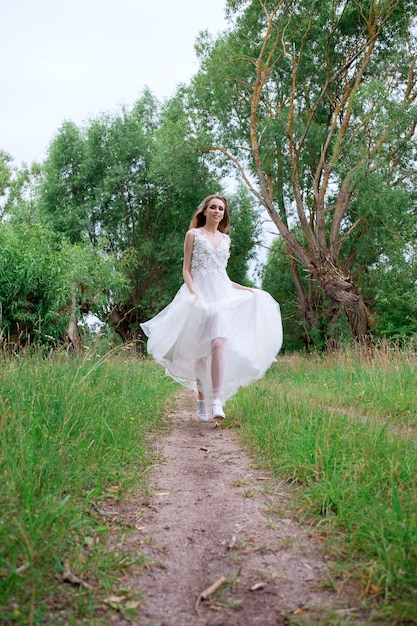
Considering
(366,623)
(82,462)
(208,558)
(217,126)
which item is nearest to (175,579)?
(208,558)

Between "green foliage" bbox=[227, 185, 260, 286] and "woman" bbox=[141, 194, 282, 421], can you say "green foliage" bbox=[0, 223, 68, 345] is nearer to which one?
"woman" bbox=[141, 194, 282, 421]

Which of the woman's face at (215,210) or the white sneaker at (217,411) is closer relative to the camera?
the white sneaker at (217,411)

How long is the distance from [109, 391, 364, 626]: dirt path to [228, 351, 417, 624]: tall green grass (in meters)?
0.14

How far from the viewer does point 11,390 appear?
4000 mm

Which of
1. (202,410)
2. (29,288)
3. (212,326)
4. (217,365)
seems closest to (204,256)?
(212,326)

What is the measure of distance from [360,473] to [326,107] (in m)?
16.4

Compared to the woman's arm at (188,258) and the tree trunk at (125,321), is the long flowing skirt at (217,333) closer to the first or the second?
the woman's arm at (188,258)

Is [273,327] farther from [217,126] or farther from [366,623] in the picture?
[217,126]

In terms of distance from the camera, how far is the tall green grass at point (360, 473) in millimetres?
2189

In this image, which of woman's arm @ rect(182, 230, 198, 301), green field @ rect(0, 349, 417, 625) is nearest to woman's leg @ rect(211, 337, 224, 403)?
green field @ rect(0, 349, 417, 625)

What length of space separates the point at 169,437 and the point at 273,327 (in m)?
2.10

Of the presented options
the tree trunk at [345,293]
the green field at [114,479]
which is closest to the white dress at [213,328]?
the green field at [114,479]

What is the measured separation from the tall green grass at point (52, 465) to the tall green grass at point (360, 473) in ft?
3.53

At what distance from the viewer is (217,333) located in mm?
6289
